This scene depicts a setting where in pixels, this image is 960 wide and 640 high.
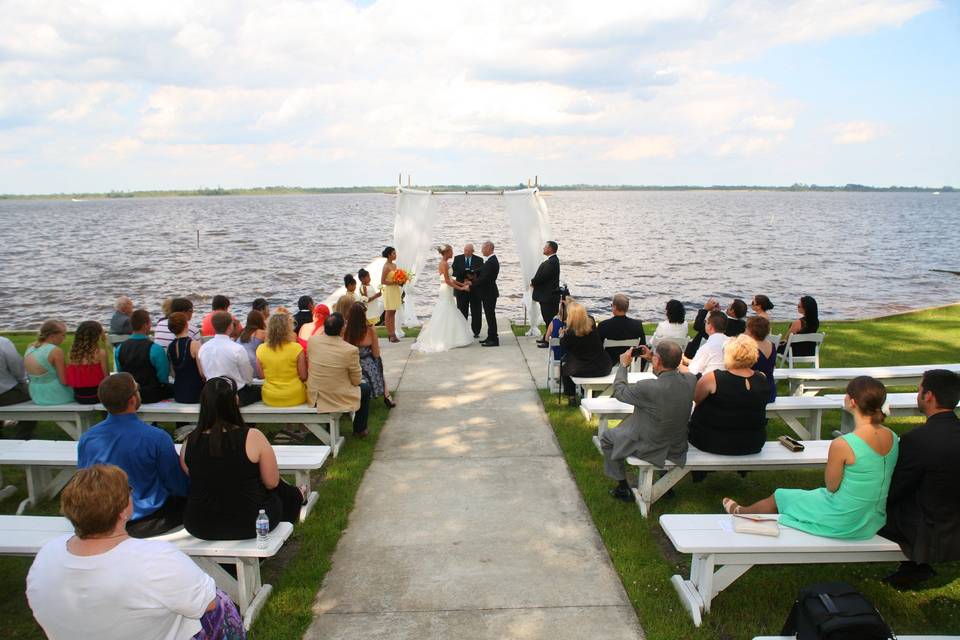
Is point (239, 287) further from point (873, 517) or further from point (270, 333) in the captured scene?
point (873, 517)

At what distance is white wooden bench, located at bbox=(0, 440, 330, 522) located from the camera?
210 inches

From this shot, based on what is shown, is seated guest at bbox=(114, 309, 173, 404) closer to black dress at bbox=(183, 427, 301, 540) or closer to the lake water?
black dress at bbox=(183, 427, 301, 540)

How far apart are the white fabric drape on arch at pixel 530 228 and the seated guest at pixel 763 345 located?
5755 millimetres

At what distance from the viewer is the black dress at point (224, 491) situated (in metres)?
4.04

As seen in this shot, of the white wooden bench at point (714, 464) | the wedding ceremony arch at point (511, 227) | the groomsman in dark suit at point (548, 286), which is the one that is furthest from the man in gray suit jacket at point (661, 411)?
the wedding ceremony arch at point (511, 227)

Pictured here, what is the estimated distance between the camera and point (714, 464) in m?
5.17

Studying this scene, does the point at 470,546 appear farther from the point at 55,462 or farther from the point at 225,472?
the point at 55,462

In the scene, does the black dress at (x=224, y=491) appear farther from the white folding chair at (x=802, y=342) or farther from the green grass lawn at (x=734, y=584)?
the white folding chair at (x=802, y=342)

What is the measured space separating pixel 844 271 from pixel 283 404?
3290 centimetres

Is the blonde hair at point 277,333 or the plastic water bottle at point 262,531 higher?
the blonde hair at point 277,333

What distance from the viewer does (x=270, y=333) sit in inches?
263

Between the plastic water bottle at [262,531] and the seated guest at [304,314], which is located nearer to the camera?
the plastic water bottle at [262,531]

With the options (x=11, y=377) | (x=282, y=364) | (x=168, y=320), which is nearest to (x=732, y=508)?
(x=282, y=364)

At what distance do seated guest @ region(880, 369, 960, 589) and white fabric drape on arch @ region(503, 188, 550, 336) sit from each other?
832 centimetres
